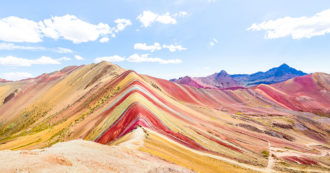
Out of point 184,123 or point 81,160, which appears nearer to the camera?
point 81,160

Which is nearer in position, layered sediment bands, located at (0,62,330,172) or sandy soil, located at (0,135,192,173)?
sandy soil, located at (0,135,192,173)

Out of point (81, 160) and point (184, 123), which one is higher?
point (184, 123)

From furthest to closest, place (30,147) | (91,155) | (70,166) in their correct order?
(30,147) → (91,155) → (70,166)

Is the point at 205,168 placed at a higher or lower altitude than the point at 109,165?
lower

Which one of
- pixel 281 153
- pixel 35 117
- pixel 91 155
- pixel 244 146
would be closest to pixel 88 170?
pixel 91 155

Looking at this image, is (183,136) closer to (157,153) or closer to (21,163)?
(157,153)

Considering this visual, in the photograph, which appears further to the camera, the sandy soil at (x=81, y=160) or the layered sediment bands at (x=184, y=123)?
the layered sediment bands at (x=184, y=123)

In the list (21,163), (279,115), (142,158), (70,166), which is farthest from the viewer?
(279,115)

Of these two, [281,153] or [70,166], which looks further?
[281,153]
